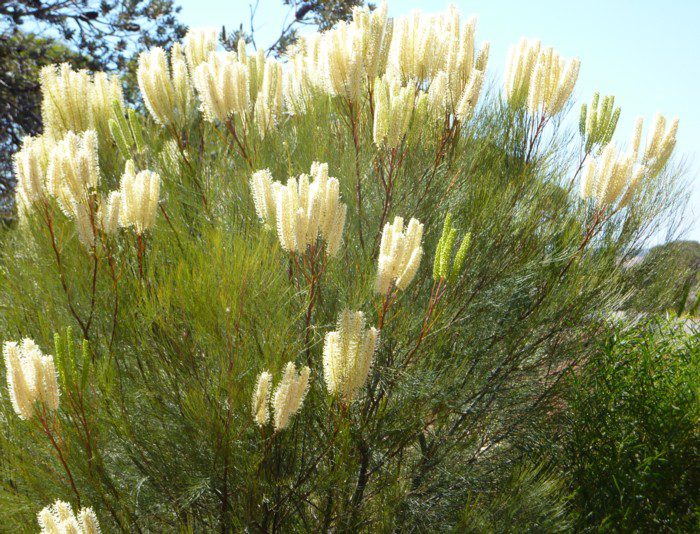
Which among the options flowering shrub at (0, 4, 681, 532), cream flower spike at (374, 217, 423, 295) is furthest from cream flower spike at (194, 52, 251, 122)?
cream flower spike at (374, 217, 423, 295)

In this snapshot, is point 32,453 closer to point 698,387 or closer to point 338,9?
point 698,387

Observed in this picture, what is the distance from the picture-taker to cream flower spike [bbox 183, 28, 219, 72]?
11.5ft

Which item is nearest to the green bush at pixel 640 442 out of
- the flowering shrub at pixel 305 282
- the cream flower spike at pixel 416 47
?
the flowering shrub at pixel 305 282

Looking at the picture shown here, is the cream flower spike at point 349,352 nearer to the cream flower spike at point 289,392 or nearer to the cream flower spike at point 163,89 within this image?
the cream flower spike at point 289,392

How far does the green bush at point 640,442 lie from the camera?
2.64m

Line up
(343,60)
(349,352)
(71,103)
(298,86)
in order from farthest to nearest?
(298,86), (71,103), (343,60), (349,352)

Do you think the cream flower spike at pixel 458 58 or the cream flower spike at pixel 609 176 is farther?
the cream flower spike at pixel 458 58

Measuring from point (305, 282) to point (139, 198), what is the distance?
71cm

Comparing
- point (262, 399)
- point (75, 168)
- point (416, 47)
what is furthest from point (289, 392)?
point (416, 47)

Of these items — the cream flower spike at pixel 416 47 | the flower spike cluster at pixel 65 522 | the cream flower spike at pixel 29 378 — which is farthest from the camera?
the cream flower spike at pixel 416 47

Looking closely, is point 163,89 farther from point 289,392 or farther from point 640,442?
point 640,442

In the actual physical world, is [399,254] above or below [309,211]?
below

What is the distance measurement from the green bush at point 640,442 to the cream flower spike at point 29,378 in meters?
1.89

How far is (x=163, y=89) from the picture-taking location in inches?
115
